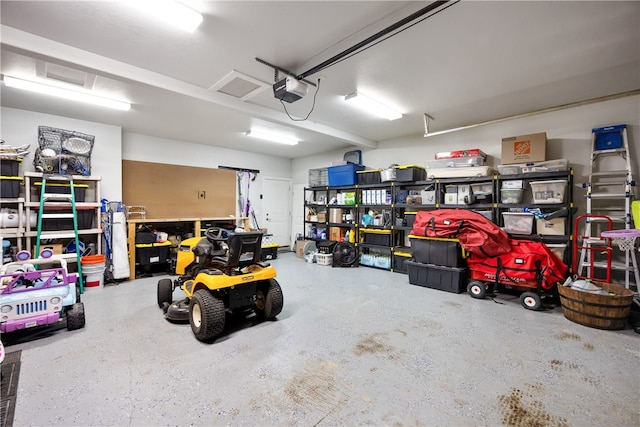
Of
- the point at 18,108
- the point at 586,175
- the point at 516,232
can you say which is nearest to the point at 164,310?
the point at 18,108

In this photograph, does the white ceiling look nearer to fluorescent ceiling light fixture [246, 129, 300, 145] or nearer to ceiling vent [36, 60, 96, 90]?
ceiling vent [36, 60, 96, 90]

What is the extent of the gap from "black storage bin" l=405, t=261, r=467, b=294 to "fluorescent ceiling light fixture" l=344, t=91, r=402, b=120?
2.51 metres

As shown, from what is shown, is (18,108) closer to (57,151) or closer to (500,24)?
(57,151)

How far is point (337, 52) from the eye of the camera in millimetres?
2750

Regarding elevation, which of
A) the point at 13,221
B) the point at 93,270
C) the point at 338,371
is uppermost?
the point at 13,221

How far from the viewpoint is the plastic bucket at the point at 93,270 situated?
4.14 meters

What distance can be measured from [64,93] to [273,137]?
11.0 ft

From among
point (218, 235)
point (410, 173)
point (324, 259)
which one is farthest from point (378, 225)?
point (218, 235)

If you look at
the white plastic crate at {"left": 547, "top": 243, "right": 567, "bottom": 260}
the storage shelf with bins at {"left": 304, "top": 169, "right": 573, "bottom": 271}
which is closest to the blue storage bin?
the storage shelf with bins at {"left": 304, "top": 169, "right": 573, "bottom": 271}

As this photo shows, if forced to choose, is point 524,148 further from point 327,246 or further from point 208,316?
point 208,316

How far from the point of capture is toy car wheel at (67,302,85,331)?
273 centimetres

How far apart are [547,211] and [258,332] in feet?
14.2

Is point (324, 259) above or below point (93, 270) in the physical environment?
below

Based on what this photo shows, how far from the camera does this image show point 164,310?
128 inches
